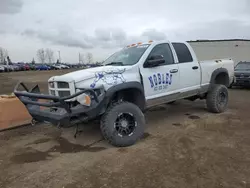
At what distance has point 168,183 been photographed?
312 centimetres

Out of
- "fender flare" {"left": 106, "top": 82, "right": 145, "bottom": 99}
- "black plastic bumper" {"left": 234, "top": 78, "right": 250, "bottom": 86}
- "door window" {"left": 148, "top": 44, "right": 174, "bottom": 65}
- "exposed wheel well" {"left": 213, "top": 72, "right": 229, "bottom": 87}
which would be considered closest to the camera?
"fender flare" {"left": 106, "top": 82, "right": 145, "bottom": 99}

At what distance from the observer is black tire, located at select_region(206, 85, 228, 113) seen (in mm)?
6688

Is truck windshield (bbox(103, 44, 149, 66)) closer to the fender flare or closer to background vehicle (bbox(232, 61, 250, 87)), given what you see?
the fender flare

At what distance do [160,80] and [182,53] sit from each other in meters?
1.29

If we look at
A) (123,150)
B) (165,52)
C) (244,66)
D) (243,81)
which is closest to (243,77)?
(243,81)

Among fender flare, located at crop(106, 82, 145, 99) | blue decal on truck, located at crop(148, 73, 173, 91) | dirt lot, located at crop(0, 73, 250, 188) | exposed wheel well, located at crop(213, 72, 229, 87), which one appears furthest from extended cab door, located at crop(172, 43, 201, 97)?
fender flare, located at crop(106, 82, 145, 99)

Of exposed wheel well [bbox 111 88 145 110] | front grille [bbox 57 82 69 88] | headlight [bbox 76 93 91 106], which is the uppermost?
front grille [bbox 57 82 69 88]

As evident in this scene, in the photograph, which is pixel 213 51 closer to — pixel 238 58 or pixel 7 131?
pixel 238 58

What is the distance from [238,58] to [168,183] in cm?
2520

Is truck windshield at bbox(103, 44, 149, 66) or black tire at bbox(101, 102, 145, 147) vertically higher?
truck windshield at bbox(103, 44, 149, 66)

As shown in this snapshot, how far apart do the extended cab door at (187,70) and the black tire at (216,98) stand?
25.9 inches

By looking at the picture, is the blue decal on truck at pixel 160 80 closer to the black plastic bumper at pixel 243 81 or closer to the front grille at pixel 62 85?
the front grille at pixel 62 85

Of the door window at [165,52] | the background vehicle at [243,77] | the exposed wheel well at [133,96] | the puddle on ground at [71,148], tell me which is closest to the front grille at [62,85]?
the exposed wheel well at [133,96]

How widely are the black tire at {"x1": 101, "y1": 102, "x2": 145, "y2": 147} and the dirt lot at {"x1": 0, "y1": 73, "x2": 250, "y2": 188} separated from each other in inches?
6.5
